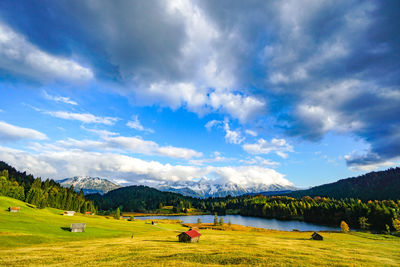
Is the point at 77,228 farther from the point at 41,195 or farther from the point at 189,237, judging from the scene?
the point at 41,195

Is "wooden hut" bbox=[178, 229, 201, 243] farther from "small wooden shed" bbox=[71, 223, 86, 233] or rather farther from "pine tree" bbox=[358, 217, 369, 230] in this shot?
"pine tree" bbox=[358, 217, 369, 230]

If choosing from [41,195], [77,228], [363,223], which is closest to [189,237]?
[77,228]

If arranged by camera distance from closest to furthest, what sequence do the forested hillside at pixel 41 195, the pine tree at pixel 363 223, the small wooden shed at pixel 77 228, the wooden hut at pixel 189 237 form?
the wooden hut at pixel 189 237 → the small wooden shed at pixel 77 228 → the pine tree at pixel 363 223 → the forested hillside at pixel 41 195

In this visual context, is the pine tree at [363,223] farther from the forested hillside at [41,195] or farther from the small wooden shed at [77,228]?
the forested hillside at [41,195]

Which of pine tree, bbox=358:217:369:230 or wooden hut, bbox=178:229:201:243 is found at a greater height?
wooden hut, bbox=178:229:201:243

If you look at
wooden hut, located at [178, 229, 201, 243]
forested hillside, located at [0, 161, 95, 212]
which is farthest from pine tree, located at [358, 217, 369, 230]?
forested hillside, located at [0, 161, 95, 212]

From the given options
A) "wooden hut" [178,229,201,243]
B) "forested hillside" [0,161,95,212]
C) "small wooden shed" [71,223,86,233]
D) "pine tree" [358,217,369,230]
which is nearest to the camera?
"wooden hut" [178,229,201,243]

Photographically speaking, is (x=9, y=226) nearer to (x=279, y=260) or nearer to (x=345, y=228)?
(x=279, y=260)

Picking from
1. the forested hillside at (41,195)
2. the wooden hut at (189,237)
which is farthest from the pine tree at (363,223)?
the forested hillside at (41,195)

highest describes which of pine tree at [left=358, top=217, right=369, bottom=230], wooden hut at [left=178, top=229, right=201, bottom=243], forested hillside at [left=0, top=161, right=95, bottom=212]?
forested hillside at [left=0, top=161, right=95, bottom=212]

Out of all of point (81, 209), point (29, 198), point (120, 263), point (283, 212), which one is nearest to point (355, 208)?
point (283, 212)

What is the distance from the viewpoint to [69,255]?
39.5 metres

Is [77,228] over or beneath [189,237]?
over

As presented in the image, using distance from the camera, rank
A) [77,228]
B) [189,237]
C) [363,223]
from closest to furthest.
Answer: [189,237] < [77,228] < [363,223]
